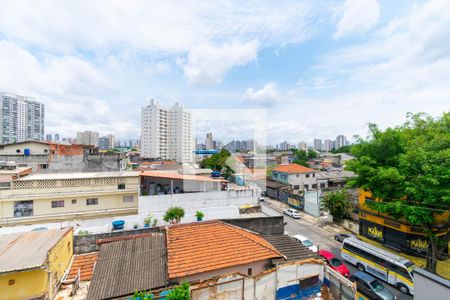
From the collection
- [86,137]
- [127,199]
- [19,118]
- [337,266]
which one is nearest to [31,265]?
[127,199]

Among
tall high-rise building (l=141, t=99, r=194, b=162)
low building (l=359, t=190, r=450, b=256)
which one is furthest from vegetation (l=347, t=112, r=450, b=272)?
tall high-rise building (l=141, t=99, r=194, b=162)

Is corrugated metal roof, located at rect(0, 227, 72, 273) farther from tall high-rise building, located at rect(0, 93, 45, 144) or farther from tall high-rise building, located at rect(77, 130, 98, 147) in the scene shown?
tall high-rise building, located at rect(77, 130, 98, 147)

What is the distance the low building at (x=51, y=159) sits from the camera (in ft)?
66.4

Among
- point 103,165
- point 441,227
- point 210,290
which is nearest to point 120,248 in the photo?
point 210,290

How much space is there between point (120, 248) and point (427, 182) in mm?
12477

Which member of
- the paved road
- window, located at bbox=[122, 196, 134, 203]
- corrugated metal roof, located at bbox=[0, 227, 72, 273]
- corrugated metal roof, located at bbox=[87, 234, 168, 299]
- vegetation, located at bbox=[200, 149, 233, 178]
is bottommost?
the paved road

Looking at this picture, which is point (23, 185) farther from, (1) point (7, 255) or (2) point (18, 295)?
(2) point (18, 295)

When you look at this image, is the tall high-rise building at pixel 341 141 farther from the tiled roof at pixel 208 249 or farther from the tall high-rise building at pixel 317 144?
the tiled roof at pixel 208 249

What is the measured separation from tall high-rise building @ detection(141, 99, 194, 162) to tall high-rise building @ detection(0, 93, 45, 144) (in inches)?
991

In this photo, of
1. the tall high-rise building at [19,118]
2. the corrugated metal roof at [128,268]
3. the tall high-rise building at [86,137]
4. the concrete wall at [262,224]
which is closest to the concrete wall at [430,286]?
the concrete wall at [262,224]

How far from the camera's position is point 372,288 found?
8.24 metres

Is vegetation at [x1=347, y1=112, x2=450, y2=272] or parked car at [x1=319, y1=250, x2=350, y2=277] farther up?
vegetation at [x1=347, y1=112, x2=450, y2=272]

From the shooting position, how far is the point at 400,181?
388 inches

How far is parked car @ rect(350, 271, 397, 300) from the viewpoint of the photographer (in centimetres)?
803
